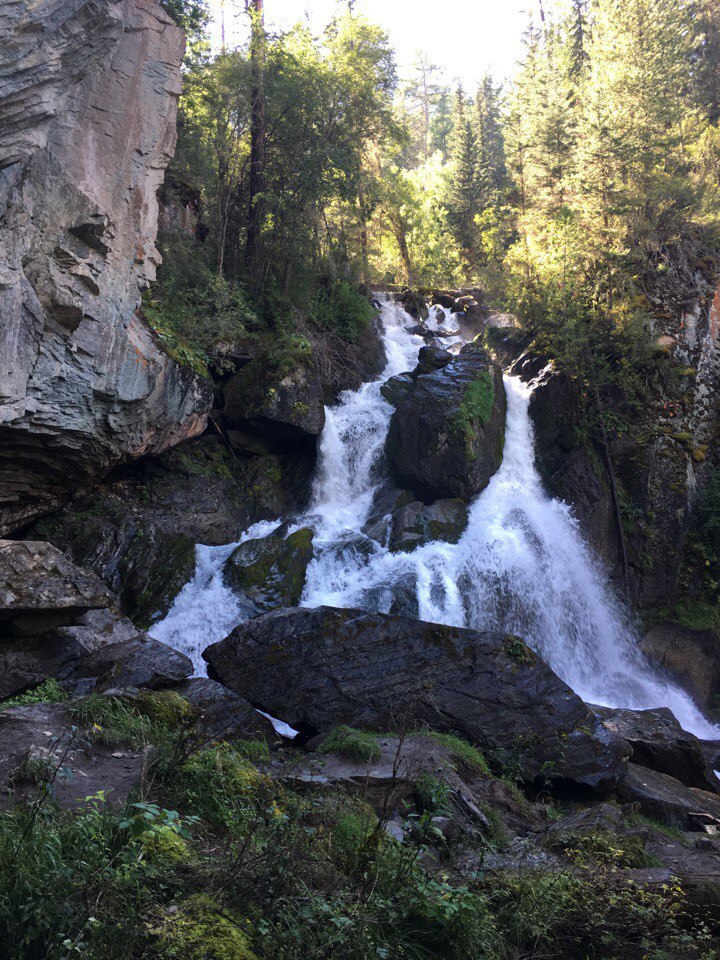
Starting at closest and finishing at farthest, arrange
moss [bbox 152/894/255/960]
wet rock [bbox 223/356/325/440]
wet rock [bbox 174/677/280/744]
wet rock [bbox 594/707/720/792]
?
moss [bbox 152/894/255/960], wet rock [bbox 174/677/280/744], wet rock [bbox 594/707/720/792], wet rock [bbox 223/356/325/440]

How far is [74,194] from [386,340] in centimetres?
1198

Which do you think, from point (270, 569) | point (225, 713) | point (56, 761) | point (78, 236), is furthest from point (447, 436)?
point (56, 761)

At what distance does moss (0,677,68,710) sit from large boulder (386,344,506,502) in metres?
9.05

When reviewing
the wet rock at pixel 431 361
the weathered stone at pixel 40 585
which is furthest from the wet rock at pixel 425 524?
the weathered stone at pixel 40 585

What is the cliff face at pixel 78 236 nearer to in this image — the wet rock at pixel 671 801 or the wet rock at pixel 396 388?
the wet rock at pixel 396 388

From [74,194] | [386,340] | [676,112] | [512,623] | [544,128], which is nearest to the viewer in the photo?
[74,194]

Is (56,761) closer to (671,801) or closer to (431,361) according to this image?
(671,801)

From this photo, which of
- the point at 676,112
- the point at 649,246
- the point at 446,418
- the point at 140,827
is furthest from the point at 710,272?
the point at 140,827

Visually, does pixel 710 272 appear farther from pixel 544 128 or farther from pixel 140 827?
pixel 140 827

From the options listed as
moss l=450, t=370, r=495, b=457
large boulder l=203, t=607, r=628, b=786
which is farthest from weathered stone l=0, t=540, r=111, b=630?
moss l=450, t=370, r=495, b=457

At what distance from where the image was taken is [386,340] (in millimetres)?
20172

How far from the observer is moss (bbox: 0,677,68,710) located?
658 centimetres

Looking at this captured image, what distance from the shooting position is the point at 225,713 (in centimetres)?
753

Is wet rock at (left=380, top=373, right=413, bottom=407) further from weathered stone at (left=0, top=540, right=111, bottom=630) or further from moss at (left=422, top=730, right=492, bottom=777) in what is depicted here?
moss at (left=422, top=730, right=492, bottom=777)
